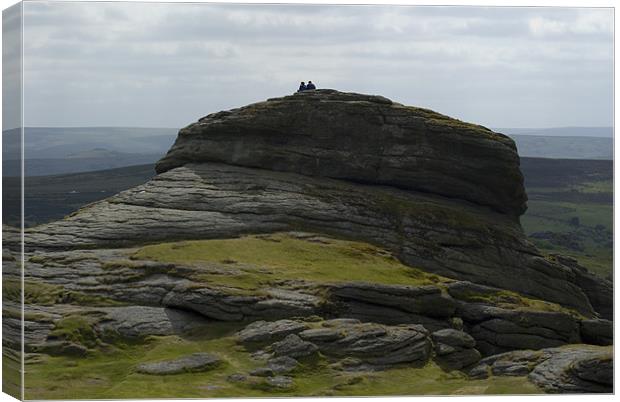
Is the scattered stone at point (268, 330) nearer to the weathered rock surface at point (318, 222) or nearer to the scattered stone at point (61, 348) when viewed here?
the scattered stone at point (61, 348)

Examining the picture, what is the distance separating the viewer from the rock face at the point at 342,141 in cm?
7731

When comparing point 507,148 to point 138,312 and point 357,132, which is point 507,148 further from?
point 138,312

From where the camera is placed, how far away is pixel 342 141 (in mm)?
77812

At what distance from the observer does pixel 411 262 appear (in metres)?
71.4

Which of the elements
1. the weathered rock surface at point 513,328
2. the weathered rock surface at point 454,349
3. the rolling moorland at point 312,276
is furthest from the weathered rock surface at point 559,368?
the weathered rock surface at point 513,328

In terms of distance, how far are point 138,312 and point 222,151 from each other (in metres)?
18.8

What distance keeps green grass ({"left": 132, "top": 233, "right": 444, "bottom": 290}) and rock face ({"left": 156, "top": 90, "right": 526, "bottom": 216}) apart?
7960mm

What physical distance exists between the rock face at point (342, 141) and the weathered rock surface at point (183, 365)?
2164cm

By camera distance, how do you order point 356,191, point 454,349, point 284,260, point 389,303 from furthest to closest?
point 356,191, point 284,260, point 389,303, point 454,349

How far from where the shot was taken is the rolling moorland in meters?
57.6

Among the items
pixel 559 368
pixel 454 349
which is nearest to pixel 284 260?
pixel 454 349

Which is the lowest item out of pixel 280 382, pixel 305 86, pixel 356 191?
pixel 280 382

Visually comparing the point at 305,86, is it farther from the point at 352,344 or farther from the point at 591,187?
the point at 591,187

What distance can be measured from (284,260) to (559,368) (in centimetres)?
1707
